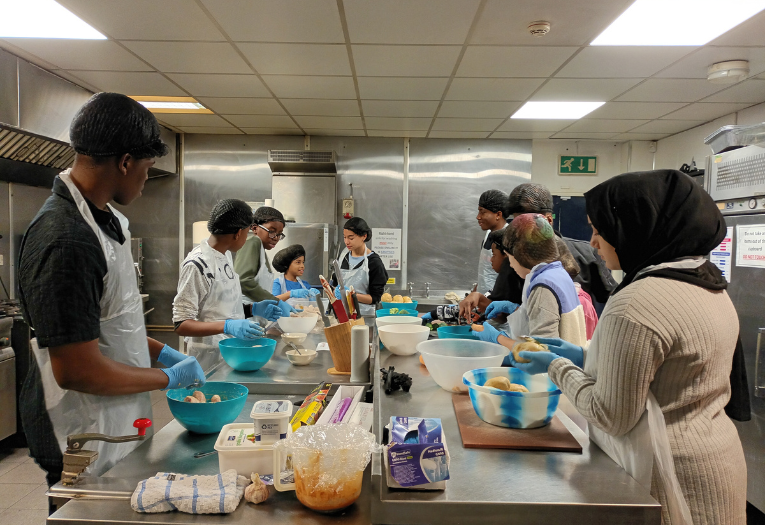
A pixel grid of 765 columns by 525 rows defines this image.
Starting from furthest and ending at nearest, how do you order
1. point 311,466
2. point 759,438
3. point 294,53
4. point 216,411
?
point 294,53 → point 759,438 → point 216,411 → point 311,466

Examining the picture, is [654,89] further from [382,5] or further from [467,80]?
[382,5]

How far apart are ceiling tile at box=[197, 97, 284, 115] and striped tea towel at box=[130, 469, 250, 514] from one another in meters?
3.82

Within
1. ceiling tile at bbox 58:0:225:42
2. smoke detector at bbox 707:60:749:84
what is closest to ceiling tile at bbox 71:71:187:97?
ceiling tile at bbox 58:0:225:42

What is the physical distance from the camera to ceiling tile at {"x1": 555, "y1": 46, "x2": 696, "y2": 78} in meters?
3.05

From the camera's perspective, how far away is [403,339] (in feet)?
6.17

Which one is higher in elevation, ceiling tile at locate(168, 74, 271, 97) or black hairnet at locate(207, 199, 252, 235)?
ceiling tile at locate(168, 74, 271, 97)

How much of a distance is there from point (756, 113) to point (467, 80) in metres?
2.59

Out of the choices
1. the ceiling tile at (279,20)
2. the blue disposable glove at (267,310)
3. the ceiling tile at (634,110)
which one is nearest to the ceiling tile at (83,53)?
the ceiling tile at (279,20)

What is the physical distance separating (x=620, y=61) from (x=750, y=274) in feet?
5.30

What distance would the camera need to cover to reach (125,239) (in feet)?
4.65

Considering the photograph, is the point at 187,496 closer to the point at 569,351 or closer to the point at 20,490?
the point at 569,351

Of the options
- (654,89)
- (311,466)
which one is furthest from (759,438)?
(311,466)

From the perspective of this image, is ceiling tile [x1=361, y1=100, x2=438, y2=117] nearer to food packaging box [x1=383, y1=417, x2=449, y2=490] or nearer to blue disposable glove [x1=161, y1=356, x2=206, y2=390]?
blue disposable glove [x1=161, y1=356, x2=206, y2=390]

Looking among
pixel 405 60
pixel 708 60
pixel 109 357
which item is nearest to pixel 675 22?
pixel 708 60
